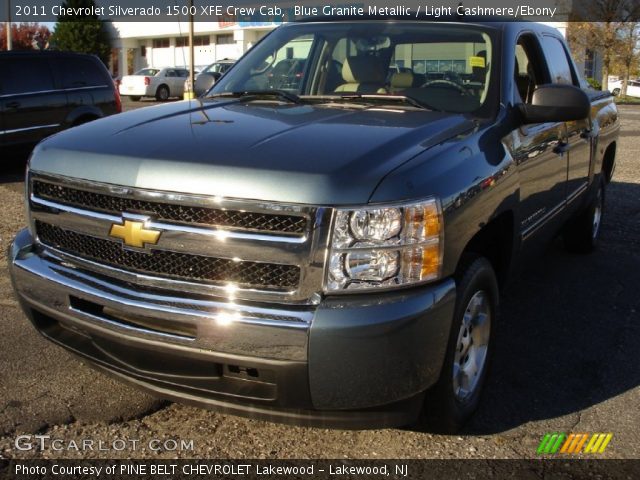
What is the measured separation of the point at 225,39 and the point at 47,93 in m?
37.9

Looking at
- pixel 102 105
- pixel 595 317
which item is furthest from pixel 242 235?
pixel 102 105

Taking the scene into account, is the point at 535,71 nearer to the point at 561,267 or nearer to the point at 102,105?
the point at 561,267

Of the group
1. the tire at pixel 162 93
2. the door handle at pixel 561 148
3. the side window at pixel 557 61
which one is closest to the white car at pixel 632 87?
the tire at pixel 162 93

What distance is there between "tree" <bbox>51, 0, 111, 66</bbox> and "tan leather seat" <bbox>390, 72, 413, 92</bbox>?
165ft

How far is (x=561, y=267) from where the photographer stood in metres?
5.83

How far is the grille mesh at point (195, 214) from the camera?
96.0 inches

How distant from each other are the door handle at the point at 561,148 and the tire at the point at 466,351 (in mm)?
1363

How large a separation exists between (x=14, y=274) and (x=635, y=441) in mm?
2930

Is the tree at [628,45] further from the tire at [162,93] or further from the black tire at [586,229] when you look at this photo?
the black tire at [586,229]

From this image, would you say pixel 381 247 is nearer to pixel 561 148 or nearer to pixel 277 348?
pixel 277 348

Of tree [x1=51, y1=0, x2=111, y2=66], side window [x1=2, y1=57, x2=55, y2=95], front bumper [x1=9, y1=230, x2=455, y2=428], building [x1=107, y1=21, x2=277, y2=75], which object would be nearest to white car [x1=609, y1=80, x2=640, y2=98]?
building [x1=107, y1=21, x2=277, y2=75]

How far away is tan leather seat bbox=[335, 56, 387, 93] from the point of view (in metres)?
3.88

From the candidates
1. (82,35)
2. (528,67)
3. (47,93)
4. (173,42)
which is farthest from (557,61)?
(82,35)

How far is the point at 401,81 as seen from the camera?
3.84 m
